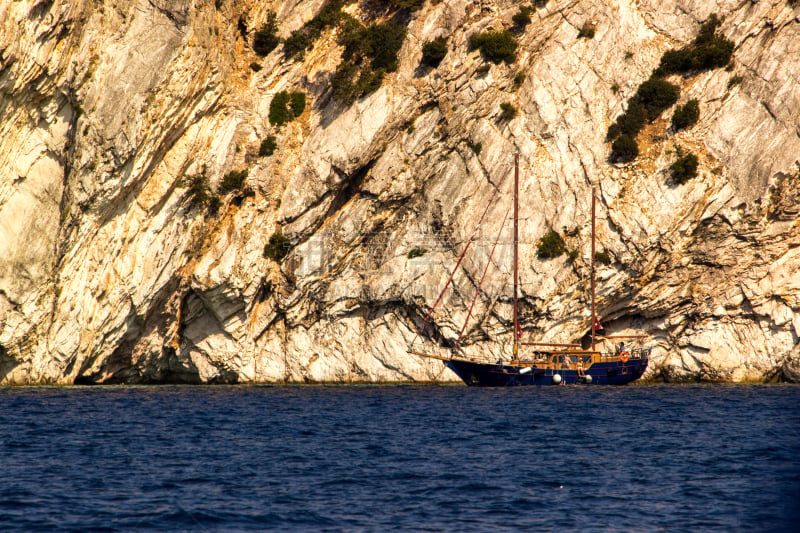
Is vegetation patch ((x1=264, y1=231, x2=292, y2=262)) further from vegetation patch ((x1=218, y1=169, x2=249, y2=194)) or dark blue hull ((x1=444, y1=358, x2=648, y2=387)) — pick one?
dark blue hull ((x1=444, y1=358, x2=648, y2=387))

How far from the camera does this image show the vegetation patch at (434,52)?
62.0m

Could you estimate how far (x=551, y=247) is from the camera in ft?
190

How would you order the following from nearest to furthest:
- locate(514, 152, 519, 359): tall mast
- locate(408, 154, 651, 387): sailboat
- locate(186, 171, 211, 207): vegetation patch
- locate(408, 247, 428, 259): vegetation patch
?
locate(186, 171, 211, 207): vegetation patch → locate(408, 154, 651, 387): sailboat → locate(514, 152, 519, 359): tall mast → locate(408, 247, 428, 259): vegetation patch

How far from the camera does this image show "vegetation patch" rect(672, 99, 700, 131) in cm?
5959

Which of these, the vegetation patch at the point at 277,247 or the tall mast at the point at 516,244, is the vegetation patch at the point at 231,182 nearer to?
the vegetation patch at the point at 277,247

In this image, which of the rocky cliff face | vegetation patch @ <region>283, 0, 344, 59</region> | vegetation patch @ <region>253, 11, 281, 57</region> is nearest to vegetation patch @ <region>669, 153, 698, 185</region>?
the rocky cliff face

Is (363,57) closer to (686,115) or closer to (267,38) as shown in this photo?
(267,38)

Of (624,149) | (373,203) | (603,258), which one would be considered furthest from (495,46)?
(603,258)

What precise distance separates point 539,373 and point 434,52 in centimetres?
2227

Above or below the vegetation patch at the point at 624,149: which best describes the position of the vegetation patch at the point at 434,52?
above

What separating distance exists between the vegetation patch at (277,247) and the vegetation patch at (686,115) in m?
26.1

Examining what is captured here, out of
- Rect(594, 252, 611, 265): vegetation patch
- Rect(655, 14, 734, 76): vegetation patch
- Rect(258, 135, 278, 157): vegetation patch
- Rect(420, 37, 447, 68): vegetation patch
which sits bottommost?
Rect(594, 252, 611, 265): vegetation patch

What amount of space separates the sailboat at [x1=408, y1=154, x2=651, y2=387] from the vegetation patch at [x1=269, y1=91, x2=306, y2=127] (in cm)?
1474

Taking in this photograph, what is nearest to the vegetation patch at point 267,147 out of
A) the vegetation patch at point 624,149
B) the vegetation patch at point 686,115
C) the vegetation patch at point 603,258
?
the vegetation patch at point 603,258
